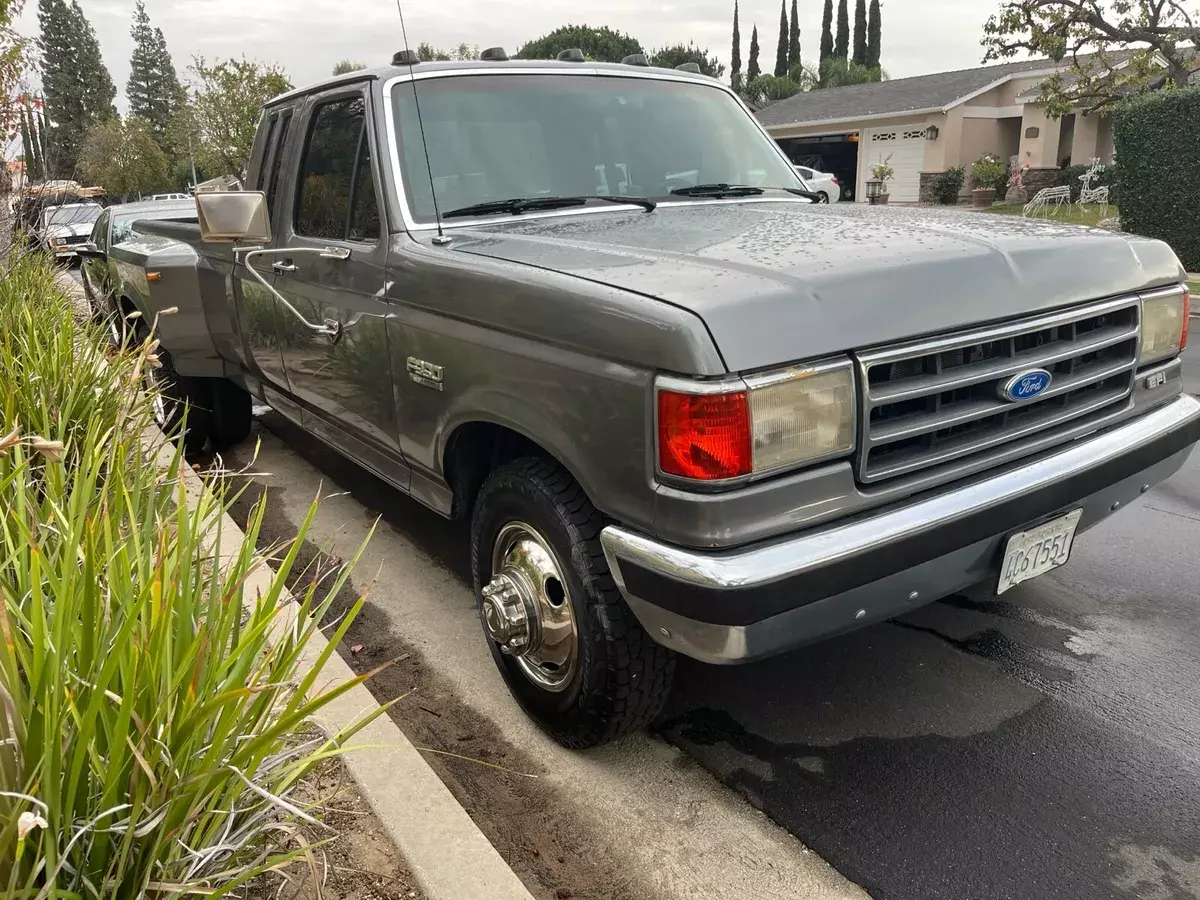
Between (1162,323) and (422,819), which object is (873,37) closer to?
(1162,323)

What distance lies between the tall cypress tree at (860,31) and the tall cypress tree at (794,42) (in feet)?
18.2

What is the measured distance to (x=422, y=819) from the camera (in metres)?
2.36

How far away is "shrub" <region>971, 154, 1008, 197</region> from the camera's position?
28.8 meters

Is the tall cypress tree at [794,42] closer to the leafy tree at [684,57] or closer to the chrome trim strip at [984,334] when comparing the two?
the leafy tree at [684,57]

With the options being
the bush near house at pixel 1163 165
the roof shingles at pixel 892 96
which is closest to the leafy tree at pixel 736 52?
the roof shingles at pixel 892 96

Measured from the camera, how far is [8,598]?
73.9 inches

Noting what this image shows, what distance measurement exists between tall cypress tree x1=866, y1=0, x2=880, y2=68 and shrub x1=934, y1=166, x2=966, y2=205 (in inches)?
1299

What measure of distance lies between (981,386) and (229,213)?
2.55 metres

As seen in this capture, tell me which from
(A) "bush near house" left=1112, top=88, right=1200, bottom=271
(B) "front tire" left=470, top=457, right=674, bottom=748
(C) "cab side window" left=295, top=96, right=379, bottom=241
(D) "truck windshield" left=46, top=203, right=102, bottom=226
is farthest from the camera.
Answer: (A) "bush near house" left=1112, top=88, right=1200, bottom=271

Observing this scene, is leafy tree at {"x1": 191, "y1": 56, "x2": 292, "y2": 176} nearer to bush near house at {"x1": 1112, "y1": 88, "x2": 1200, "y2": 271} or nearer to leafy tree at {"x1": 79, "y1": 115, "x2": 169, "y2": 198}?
leafy tree at {"x1": 79, "y1": 115, "x2": 169, "y2": 198}

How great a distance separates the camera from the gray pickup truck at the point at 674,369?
2.18m

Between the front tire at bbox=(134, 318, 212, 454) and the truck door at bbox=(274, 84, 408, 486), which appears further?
the front tire at bbox=(134, 318, 212, 454)

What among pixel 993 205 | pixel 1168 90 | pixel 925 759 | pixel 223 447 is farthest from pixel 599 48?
pixel 925 759

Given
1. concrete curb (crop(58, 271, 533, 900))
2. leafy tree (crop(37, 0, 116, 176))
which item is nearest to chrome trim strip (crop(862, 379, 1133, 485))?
concrete curb (crop(58, 271, 533, 900))
